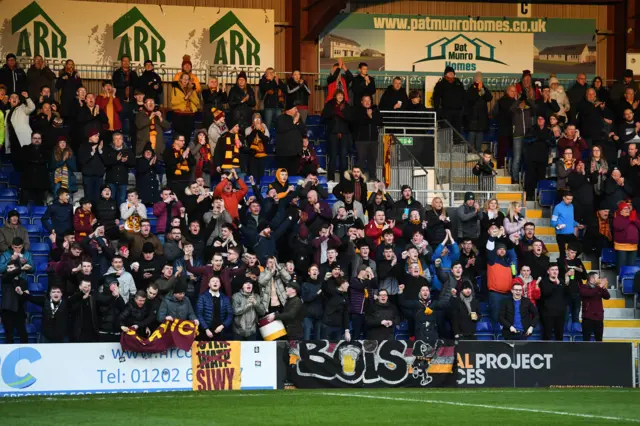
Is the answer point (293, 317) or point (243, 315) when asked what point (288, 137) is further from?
point (243, 315)

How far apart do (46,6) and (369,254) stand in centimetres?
1143

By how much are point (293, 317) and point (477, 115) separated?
8.69m

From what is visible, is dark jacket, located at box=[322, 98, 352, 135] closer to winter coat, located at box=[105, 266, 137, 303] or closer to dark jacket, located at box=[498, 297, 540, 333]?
dark jacket, located at box=[498, 297, 540, 333]

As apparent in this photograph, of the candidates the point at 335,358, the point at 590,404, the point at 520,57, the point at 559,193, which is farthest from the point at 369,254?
the point at 520,57

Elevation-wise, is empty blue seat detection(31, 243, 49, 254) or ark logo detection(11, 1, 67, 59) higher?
ark logo detection(11, 1, 67, 59)

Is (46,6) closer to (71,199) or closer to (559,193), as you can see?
(71,199)

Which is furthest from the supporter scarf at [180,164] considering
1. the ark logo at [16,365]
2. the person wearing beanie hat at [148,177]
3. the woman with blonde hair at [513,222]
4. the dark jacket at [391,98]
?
the woman with blonde hair at [513,222]

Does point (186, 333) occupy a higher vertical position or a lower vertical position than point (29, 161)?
lower

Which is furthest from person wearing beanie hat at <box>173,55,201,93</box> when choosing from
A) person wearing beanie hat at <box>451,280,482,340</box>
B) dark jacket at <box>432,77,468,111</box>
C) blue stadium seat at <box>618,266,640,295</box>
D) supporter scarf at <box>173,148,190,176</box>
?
blue stadium seat at <box>618,266,640,295</box>

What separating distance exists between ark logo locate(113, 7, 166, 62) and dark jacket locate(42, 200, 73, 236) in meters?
8.05

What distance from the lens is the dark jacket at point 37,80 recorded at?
2412cm

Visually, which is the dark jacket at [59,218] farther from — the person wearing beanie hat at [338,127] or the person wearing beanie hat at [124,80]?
the person wearing beanie hat at [338,127]

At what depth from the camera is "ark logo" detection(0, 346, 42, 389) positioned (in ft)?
56.6

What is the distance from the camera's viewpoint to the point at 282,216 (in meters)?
21.0
